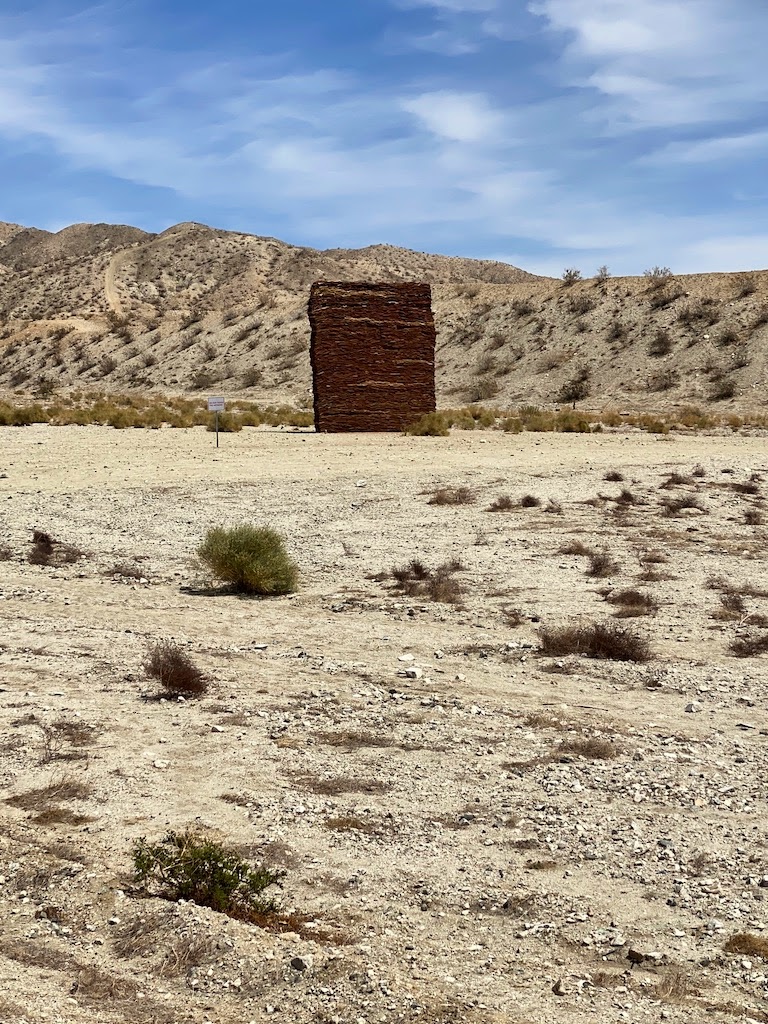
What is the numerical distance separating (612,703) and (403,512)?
987 centimetres

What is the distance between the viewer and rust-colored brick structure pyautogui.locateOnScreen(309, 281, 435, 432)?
30422mm

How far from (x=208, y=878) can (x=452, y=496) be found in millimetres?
14469

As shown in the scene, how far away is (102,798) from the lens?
6.11m

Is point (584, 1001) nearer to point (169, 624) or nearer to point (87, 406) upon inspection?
point (169, 624)

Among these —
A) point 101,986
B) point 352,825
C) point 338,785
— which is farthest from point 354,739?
point 101,986

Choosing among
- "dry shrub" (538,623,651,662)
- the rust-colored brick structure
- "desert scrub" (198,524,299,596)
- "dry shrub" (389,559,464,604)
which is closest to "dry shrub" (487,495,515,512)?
"dry shrub" (389,559,464,604)

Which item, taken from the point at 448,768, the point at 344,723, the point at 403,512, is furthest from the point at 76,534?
the point at 448,768

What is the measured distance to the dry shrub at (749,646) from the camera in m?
9.30

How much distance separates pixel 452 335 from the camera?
193 ft

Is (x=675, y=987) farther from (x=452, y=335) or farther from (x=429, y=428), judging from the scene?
(x=452, y=335)

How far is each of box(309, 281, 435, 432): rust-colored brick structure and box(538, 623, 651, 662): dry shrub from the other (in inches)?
841

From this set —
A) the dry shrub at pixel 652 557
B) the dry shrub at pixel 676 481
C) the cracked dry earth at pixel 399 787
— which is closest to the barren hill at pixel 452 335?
the dry shrub at pixel 676 481

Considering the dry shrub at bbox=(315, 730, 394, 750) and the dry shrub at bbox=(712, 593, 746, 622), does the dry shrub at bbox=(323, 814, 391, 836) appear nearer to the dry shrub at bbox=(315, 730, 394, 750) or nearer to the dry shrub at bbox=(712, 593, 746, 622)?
the dry shrub at bbox=(315, 730, 394, 750)

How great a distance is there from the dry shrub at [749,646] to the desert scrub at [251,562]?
5101 millimetres
